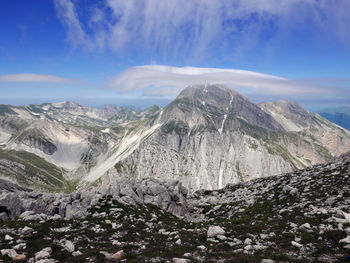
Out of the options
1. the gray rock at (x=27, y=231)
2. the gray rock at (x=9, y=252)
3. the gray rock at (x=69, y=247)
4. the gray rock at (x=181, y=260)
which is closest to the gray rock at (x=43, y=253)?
the gray rock at (x=69, y=247)

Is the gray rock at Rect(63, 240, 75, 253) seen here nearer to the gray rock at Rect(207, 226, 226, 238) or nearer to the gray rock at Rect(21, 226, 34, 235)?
the gray rock at Rect(21, 226, 34, 235)

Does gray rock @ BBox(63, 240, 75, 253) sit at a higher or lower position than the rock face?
higher

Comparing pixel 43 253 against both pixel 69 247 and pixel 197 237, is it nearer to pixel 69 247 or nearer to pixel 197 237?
pixel 69 247

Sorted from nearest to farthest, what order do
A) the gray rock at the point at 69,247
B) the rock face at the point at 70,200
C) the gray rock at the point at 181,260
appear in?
the gray rock at the point at 181,260, the gray rock at the point at 69,247, the rock face at the point at 70,200

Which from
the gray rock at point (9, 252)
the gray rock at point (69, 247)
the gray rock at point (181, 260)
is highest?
the gray rock at point (181, 260)

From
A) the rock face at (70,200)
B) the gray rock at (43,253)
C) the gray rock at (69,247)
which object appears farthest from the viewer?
the rock face at (70,200)

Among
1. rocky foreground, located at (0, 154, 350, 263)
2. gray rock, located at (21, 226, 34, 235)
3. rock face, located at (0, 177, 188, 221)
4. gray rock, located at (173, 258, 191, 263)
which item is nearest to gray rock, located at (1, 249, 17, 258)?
rocky foreground, located at (0, 154, 350, 263)

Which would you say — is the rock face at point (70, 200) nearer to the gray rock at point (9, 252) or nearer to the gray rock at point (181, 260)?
the gray rock at point (9, 252)

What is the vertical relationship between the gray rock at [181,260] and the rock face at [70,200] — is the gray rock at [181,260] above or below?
above

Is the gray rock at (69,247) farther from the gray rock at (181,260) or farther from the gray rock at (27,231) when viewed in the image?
the gray rock at (181,260)

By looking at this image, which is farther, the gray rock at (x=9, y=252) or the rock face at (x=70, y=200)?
the rock face at (x=70, y=200)

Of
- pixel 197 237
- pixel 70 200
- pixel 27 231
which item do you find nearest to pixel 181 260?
pixel 197 237
